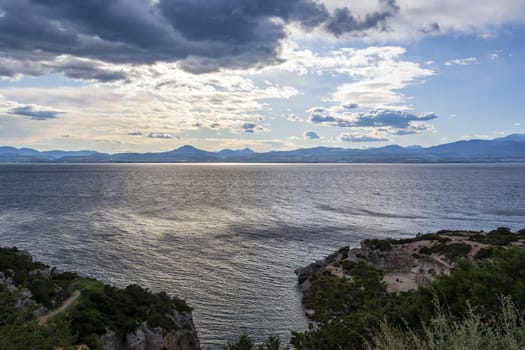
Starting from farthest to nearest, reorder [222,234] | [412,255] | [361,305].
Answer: [222,234], [412,255], [361,305]

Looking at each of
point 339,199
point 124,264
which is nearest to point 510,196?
point 339,199

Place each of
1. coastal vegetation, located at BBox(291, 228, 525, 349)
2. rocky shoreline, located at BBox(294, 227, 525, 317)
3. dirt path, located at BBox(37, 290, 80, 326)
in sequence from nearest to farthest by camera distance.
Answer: coastal vegetation, located at BBox(291, 228, 525, 349) → dirt path, located at BBox(37, 290, 80, 326) → rocky shoreline, located at BBox(294, 227, 525, 317)

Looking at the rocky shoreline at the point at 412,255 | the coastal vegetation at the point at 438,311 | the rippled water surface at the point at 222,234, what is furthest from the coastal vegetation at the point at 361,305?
the rippled water surface at the point at 222,234

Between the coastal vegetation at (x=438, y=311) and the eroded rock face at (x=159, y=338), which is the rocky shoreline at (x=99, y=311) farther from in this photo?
the coastal vegetation at (x=438, y=311)

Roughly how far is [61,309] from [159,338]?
7218 mm

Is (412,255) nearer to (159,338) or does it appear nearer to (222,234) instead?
(159,338)

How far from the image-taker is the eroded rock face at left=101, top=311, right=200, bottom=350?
24422 millimetres

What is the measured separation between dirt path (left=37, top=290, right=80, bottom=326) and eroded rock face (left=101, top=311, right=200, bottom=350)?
407 centimetres

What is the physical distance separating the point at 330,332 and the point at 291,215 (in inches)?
2886

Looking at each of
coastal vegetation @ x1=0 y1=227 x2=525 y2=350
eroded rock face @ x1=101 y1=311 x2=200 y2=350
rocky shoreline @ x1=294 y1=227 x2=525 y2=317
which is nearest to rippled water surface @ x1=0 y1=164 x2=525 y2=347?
eroded rock face @ x1=101 y1=311 x2=200 y2=350

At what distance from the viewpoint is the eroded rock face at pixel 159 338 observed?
80.1ft

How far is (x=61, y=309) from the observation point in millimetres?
25875

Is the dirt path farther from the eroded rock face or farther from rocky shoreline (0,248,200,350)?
the eroded rock face

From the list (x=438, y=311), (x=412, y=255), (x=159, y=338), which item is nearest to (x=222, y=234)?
(x=412, y=255)
